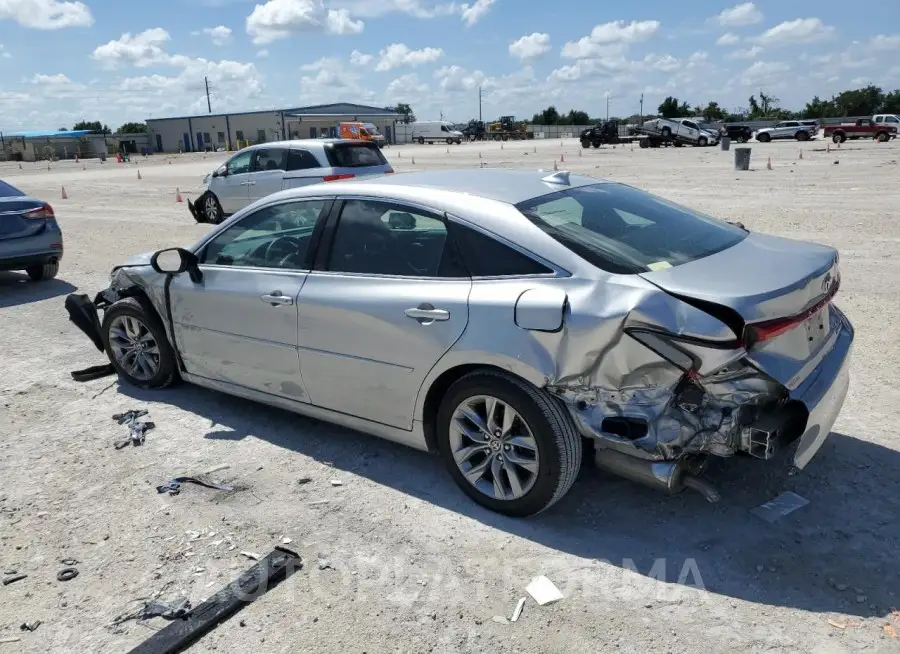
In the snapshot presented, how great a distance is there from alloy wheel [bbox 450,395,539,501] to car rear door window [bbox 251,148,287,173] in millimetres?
11806

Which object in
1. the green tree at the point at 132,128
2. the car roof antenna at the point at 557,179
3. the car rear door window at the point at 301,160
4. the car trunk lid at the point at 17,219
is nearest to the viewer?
the car roof antenna at the point at 557,179

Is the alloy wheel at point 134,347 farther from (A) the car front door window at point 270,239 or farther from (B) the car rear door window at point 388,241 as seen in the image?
(B) the car rear door window at point 388,241

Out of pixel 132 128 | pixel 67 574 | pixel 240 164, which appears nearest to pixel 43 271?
pixel 240 164

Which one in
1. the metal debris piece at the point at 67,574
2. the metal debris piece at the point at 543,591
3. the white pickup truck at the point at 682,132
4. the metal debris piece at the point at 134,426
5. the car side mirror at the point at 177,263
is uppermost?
the white pickup truck at the point at 682,132

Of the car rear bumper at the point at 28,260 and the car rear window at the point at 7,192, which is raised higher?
the car rear window at the point at 7,192

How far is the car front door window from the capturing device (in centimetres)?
430

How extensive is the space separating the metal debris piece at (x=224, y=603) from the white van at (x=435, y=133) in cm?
7457

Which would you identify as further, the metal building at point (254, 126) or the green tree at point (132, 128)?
the green tree at point (132, 128)

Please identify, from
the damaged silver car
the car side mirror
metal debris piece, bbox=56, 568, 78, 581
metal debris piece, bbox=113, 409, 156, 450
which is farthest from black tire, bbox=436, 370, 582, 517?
metal debris piece, bbox=113, 409, 156, 450

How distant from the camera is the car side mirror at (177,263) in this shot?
15.6 feet

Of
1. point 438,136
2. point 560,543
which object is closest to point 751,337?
point 560,543

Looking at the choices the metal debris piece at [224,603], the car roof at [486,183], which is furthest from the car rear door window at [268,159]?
the metal debris piece at [224,603]

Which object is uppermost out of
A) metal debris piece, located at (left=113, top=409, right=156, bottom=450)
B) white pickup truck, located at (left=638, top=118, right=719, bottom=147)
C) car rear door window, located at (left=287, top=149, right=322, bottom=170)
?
white pickup truck, located at (left=638, top=118, right=719, bottom=147)

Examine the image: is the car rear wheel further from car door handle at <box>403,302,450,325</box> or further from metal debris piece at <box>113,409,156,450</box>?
car door handle at <box>403,302,450,325</box>
